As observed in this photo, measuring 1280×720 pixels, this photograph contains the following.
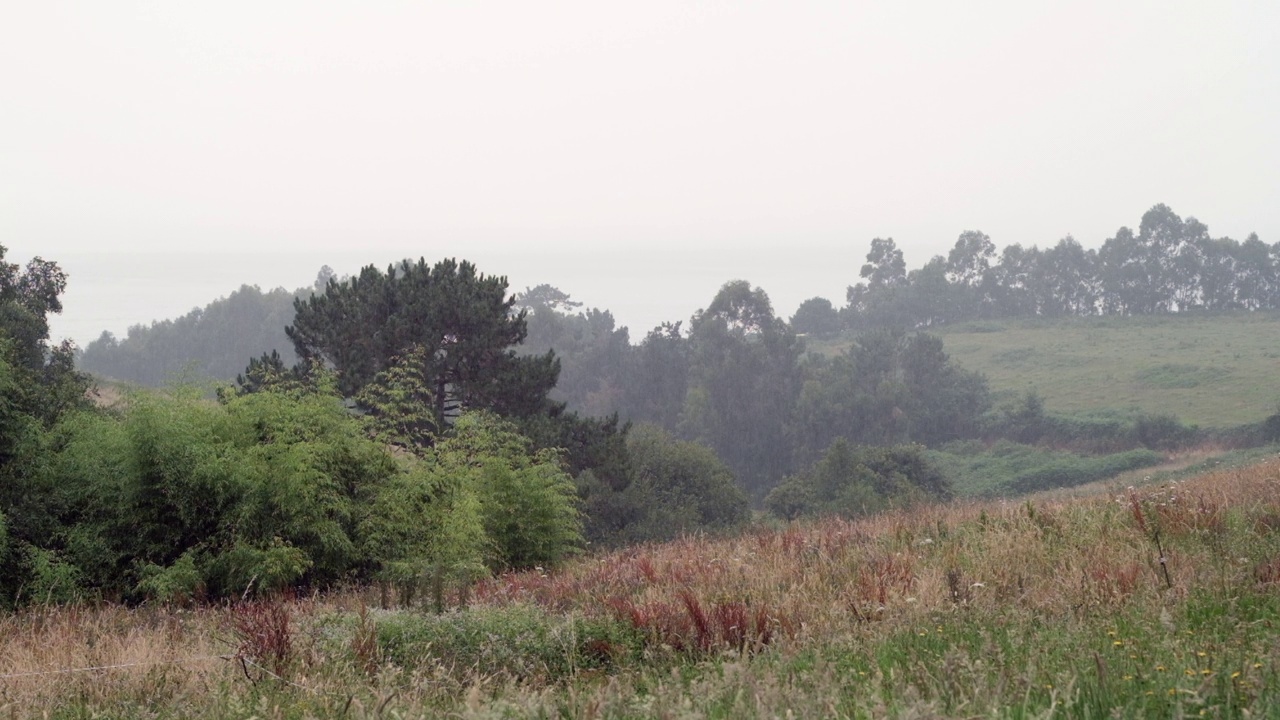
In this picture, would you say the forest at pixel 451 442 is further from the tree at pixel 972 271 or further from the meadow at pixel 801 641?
the tree at pixel 972 271

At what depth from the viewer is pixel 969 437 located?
71125 millimetres

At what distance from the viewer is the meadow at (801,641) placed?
359 cm

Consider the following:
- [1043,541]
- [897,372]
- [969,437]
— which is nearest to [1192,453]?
[969,437]

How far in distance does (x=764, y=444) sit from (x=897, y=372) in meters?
12.7

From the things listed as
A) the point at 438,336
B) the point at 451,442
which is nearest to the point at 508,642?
the point at 451,442

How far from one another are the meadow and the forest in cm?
127

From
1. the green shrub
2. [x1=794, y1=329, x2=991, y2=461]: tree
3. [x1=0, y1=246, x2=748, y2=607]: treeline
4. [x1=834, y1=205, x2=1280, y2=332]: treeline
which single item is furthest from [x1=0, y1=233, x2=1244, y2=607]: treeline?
[x1=834, y1=205, x2=1280, y2=332]: treeline

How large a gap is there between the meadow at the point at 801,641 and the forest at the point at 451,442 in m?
1.27

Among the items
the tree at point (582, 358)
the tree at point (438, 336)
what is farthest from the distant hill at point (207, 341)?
the tree at point (438, 336)

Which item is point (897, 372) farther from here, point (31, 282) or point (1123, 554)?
point (1123, 554)

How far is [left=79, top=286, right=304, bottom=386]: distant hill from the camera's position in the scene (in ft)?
351

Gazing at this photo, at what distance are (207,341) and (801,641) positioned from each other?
115m

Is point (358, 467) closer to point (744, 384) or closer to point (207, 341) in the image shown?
point (744, 384)

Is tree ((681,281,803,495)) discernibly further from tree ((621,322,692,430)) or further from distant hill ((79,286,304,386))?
distant hill ((79,286,304,386))
